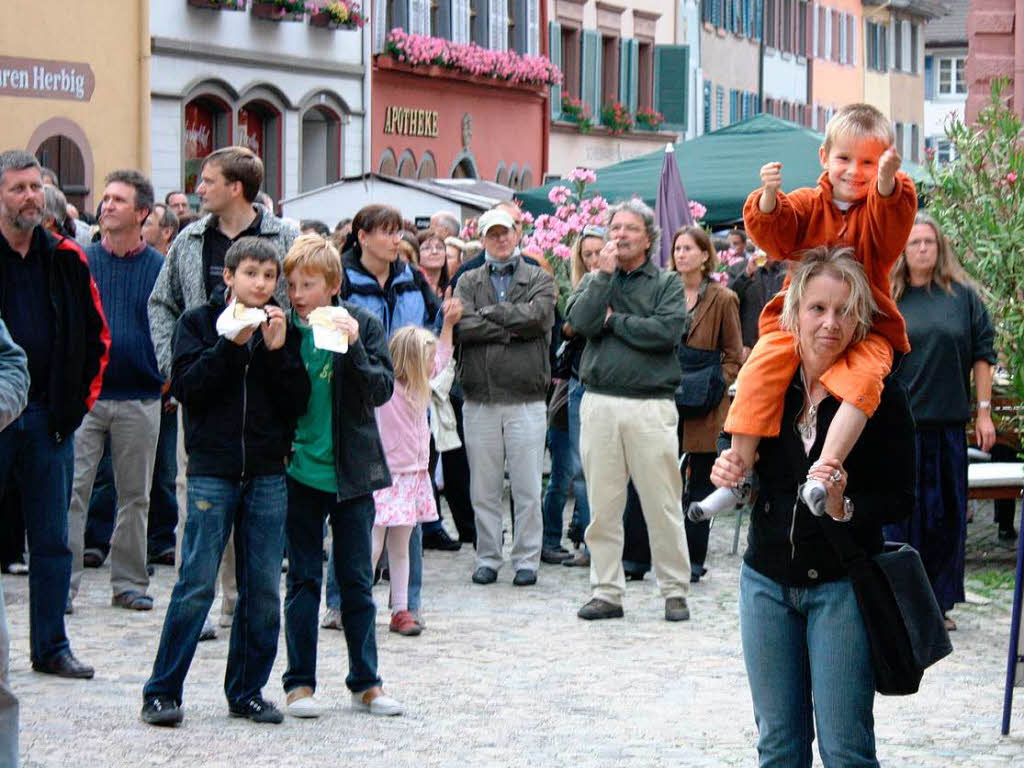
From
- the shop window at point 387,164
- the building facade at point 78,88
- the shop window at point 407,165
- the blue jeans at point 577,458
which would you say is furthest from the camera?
the shop window at point 407,165

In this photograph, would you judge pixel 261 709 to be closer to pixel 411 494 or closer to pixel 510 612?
pixel 411 494

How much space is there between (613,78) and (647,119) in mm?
1301

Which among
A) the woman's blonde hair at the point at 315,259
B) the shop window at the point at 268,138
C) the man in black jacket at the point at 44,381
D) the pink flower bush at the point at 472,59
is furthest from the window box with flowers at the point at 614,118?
the woman's blonde hair at the point at 315,259

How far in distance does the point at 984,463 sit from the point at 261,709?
720 centimetres

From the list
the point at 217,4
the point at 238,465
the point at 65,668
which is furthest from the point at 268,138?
the point at 238,465

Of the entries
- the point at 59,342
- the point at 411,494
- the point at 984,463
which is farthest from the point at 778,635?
the point at 984,463

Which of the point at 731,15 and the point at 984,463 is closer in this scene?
the point at 984,463

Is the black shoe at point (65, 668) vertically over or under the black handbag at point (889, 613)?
under

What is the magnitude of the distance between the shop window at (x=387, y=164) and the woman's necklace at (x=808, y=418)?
2737 centimetres

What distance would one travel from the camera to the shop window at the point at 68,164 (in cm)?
2377

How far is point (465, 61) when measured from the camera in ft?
113

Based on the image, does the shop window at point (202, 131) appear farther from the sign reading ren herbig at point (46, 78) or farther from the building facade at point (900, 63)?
the building facade at point (900, 63)

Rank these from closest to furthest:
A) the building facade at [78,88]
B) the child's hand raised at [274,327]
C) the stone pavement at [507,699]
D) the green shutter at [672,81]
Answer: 1. the stone pavement at [507,699]
2. the child's hand raised at [274,327]
3. the building facade at [78,88]
4. the green shutter at [672,81]

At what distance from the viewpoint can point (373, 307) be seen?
32.3 ft
